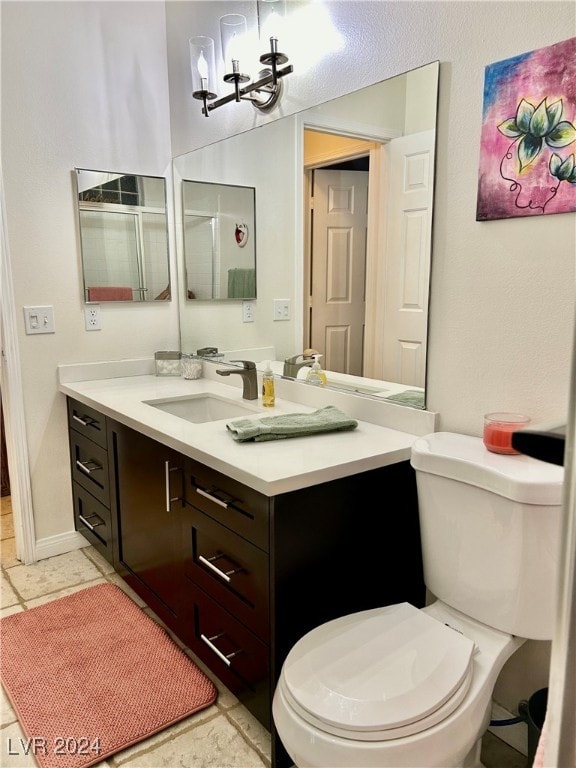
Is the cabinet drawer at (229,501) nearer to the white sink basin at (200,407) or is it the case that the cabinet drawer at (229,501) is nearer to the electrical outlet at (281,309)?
the white sink basin at (200,407)

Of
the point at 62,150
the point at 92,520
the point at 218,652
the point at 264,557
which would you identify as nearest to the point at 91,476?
the point at 92,520

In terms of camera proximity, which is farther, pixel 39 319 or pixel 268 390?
pixel 39 319

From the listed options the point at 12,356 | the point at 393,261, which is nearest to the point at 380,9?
the point at 393,261

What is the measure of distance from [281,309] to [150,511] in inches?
36.4

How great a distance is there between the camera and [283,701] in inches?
44.4

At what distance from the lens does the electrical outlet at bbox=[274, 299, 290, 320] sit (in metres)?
2.19

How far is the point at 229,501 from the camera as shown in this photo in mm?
1482

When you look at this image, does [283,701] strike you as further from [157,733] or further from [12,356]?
[12,356]

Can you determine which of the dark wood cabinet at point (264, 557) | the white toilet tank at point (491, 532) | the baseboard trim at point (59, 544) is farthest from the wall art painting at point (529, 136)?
the baseboard trim at point (59, 544)

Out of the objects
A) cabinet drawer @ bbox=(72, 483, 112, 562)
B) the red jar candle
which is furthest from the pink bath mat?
the red jar candle

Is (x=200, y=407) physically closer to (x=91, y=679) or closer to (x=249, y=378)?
(x=249, y=378)

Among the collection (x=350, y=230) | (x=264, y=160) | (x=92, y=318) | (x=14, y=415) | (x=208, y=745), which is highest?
(x=264, y=160)

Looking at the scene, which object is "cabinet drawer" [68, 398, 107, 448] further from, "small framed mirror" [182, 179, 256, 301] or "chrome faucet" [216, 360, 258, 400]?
"small framed mirror" [182, 179, 256, 301]

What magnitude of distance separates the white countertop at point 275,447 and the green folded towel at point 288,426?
0.02 metres
